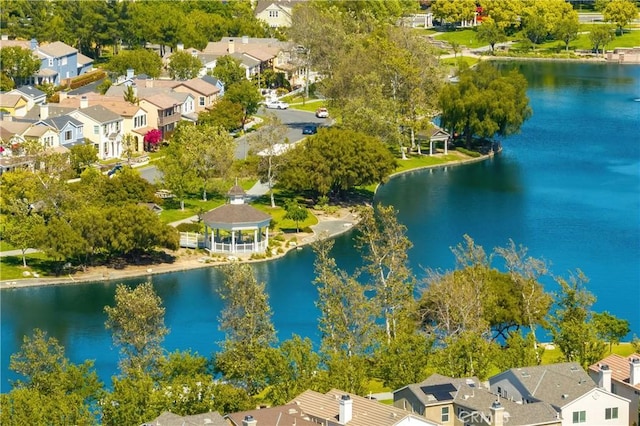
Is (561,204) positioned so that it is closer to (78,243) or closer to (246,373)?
(78,243)

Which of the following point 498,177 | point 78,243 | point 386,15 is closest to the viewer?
point 78,243

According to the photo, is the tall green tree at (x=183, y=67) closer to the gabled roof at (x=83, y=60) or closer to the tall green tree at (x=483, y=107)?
the gabled roof at (x=83, y=60)

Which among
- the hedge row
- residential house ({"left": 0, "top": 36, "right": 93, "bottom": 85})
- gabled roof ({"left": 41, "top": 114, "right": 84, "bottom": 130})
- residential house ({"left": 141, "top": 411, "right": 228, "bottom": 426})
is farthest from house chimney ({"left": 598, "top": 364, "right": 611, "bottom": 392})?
residential house ({"left": 0, "top": 36, "right": 93, "bottom": 85})

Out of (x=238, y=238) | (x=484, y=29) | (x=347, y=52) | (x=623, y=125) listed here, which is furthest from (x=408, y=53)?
(x=484, y=29)

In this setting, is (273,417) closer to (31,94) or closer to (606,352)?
(606,352)

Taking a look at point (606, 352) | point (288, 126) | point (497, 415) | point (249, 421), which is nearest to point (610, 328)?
point (606, 352)
